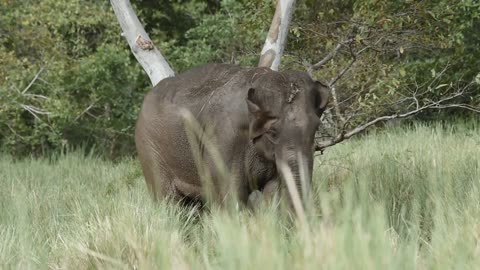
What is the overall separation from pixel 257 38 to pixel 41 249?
21.2 ft

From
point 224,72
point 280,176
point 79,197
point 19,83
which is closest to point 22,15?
point 19,83

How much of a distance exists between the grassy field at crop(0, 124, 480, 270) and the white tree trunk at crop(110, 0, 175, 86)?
1.12 meters

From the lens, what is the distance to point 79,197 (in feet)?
25.1

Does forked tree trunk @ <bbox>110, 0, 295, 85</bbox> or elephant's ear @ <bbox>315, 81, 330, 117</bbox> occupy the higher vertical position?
forked tree trunk @ <bbox>110, 0, 295, 85</bbox>

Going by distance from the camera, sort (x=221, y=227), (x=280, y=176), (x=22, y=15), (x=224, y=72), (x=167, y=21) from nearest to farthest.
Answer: (x=221, y=227) → (x=280, y=176) → (x=224, y=72) → (x=22, y=15) → (x=167, y=21)

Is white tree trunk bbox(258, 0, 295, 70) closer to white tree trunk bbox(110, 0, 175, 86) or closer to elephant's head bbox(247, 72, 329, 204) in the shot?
white tree trunk bbox(110, 0, 175, 86)

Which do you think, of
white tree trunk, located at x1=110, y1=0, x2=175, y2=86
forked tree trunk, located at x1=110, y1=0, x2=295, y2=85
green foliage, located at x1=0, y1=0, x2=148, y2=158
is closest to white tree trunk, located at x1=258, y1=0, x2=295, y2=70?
forked tree trunk, located at x1=110, y1=0, x2=295, y2=85

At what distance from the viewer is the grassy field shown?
3.19 m

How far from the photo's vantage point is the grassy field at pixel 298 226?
3.19m

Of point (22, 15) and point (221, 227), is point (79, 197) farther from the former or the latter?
point (22, 15)

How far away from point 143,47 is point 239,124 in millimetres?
2773

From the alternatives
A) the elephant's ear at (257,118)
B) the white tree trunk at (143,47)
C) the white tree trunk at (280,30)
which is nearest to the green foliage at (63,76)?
the white tree trunk at (143,47)

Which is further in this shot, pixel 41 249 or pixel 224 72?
pixel 224 72

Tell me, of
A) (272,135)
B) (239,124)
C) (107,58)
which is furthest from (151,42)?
(107,58)
